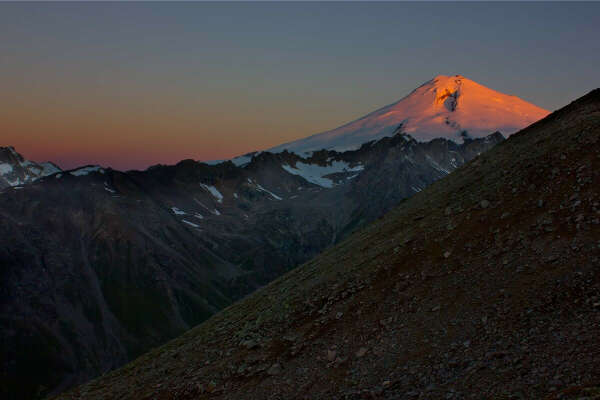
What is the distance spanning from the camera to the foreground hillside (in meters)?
15.9

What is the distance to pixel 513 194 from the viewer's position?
2714 cm

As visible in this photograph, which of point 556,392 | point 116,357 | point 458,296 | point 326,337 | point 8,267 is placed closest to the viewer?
point 556,392

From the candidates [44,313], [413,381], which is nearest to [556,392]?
[413,381]

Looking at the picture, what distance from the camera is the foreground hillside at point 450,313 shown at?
1595 cm

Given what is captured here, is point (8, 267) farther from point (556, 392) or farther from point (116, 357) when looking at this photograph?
point (556, 392)

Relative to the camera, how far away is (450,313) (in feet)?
65.6

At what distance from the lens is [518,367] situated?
15133 millimetres

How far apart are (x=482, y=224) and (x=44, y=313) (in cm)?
19089

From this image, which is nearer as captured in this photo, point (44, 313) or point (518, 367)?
point (518, 367)

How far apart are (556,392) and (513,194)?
15663 mm

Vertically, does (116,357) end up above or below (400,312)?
below

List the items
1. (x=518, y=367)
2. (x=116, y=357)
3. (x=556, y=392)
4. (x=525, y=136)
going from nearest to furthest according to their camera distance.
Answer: (x=556, y=392) < (x=518, y=367) < (x=525, y=136) < (x=116, y=357)

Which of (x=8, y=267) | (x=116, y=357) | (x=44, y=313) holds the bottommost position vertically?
(x=116, y=357)

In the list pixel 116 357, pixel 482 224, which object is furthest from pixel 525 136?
pixel 116 357
